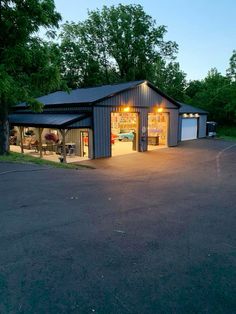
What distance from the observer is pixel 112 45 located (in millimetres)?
42656

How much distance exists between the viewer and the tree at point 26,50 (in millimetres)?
Result: 12742

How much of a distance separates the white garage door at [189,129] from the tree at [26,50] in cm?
1718

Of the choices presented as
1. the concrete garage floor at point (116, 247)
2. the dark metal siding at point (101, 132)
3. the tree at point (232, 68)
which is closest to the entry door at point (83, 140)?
the dark metal siding at point (101, 132)

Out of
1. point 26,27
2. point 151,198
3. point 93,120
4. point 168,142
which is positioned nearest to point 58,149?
point 93,120

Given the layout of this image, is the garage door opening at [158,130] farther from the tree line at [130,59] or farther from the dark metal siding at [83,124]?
the tree line at [130,59]

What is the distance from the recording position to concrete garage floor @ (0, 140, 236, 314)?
10.8 feet

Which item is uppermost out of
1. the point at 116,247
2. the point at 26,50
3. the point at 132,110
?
the point at 26,50

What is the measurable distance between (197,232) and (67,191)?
458 cm

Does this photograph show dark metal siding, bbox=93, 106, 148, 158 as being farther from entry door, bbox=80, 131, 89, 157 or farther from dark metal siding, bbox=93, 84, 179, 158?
entry door, bbox=80, 131, 89, 157

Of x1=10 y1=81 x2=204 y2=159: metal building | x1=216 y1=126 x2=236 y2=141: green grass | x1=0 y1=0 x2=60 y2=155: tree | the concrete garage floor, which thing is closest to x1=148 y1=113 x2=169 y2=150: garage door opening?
x1=10 y1=81 x2=204 y2=159: metal building

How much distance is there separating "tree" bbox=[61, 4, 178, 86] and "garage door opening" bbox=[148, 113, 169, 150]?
63.2ft

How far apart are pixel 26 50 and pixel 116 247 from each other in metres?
11.8

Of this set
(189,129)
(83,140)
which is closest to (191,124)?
(189,129)

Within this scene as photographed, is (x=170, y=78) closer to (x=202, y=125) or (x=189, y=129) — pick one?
(x=202, y=125)
